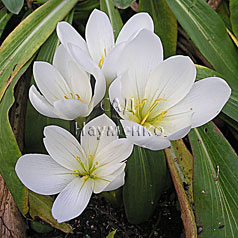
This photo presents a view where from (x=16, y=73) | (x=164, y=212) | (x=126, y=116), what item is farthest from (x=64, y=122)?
(x=164, y=212)

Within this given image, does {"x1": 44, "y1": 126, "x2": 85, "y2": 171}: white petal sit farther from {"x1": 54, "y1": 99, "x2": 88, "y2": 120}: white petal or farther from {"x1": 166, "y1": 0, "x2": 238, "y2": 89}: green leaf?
{"x1": 166, "y1": 0, "x2": 238, "y2": 89}: green leaf

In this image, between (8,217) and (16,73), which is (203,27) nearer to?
(16,73)

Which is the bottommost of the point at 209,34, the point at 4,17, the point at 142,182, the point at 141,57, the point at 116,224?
the point at 116,224

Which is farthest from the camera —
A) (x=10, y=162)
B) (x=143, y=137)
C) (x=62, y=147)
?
(x=10, y=162)

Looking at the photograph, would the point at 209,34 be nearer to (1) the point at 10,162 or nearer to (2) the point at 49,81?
(2) the point at 49,81

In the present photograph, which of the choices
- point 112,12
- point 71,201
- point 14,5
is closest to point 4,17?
point 14,5

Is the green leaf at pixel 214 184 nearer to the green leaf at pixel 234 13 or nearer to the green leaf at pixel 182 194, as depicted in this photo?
the green leaf at pixel 182 194

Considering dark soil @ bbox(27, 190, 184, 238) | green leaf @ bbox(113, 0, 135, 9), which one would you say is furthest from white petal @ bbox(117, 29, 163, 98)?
dark soil @ bbox(27, 190, 184, 238)
